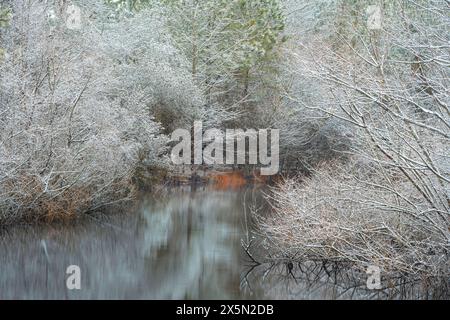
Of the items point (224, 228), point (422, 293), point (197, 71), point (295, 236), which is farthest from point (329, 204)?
point (197, 71)

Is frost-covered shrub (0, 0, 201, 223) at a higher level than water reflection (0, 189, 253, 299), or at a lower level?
higher

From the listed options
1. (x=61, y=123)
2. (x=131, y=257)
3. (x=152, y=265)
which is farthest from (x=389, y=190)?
(x=61, y=123)

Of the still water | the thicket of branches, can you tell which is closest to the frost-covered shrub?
the still water

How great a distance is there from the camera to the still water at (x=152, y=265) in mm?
8602

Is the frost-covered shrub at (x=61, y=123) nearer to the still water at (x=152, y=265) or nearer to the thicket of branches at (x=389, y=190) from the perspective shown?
the still water at (x=152, y=265)

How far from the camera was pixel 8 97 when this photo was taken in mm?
12133

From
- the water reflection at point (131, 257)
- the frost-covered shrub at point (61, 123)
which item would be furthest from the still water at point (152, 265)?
the frost-covered shrub at point (61, 123)

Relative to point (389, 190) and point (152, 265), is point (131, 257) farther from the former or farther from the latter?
point (389, 190)

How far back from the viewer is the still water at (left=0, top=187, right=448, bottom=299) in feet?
28.2

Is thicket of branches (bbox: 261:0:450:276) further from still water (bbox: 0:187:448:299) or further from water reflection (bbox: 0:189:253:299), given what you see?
water reflection (bbox: 0:189:253:299)
